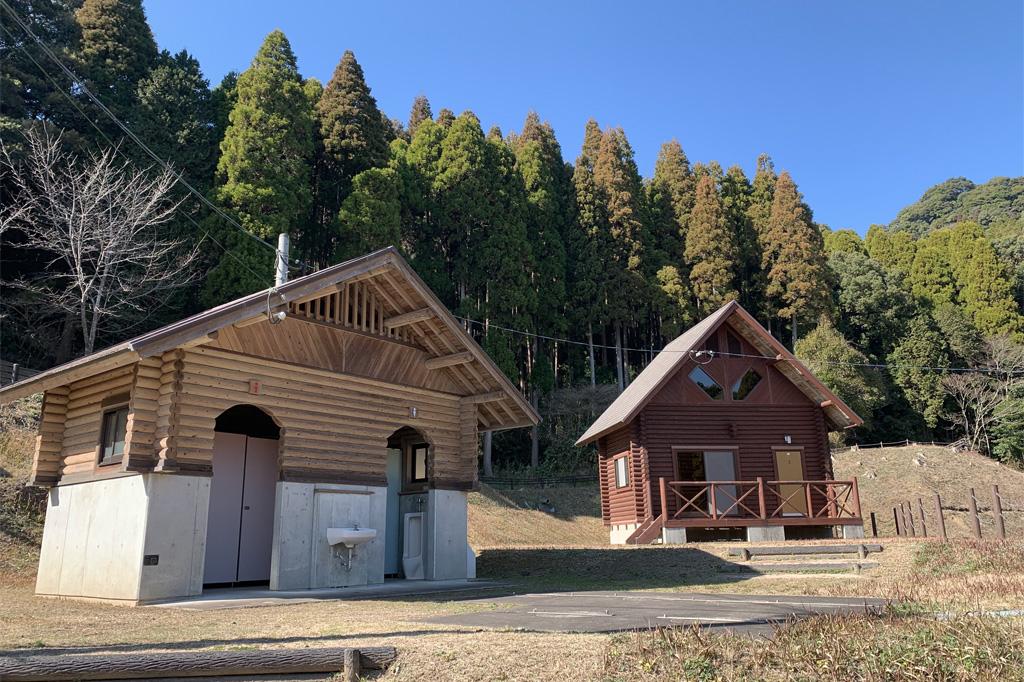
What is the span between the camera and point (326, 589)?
12297 millimetres

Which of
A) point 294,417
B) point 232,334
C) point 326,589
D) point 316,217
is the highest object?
point 316,217

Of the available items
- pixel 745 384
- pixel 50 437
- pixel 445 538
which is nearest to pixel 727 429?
pixel 745 384

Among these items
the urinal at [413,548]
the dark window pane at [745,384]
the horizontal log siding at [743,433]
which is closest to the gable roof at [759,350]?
the horizontal log siding at [743,433]

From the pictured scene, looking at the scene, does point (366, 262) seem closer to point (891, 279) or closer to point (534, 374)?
point (534, 374)

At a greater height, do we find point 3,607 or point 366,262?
point 366,262

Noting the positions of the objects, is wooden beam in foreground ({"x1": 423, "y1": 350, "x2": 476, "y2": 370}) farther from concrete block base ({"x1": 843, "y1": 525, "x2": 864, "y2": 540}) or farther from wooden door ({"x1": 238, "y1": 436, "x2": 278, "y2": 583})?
concrete block base ({"x1": 843, "y1": 525, "x2": 864, "y2": 540})

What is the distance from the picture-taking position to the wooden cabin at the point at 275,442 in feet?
35.6

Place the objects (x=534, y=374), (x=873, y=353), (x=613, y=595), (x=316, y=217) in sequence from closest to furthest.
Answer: (x=613, y=595)
(x=316, y=217)
(x=534, y=374)
(x=873, y=353)

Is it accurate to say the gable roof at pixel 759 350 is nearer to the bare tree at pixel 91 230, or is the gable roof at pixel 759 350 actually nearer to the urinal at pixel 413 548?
the urinal at pixel 413 548

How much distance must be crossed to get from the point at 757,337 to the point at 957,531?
454 inches

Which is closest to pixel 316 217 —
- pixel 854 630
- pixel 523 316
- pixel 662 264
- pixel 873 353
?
pixel 523 316

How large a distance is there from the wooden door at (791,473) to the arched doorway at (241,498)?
1526 cm

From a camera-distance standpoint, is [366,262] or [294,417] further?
[366,262]

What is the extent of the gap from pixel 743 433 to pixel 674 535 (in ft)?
14.6
